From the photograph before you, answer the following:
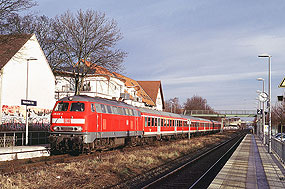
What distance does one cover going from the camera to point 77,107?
58.0ft

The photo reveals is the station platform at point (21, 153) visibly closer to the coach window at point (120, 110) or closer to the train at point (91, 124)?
the train at point (91, 124)

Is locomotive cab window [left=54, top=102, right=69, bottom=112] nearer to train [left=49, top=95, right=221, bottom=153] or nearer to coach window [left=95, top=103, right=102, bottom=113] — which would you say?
train [left=49, top=95, right=221, bottom=153]

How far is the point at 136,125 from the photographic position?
25906mm

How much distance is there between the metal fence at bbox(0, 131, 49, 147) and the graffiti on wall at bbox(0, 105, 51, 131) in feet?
3.30

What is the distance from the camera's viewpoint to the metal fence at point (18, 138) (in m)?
20.2

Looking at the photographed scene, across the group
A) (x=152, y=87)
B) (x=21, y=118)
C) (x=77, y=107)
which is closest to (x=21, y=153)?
(x=77, y=107)

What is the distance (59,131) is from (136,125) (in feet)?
30.8

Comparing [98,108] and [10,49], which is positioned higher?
[10,49]

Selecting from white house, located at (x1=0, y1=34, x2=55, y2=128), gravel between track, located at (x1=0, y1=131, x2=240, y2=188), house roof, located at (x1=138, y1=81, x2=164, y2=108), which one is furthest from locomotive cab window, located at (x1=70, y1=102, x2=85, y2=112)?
house roof, located at (x1=138, y1=81, x2=164, y2=108)

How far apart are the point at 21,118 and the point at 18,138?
3343mm

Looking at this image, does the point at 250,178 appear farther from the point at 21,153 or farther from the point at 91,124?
the point at 21,153

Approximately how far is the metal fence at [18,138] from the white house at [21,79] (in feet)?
6.65

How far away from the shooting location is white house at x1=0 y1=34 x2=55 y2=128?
26.7 metres

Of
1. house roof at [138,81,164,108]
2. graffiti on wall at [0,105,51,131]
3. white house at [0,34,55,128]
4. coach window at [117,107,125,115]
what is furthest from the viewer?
house roof at [138,81,164,108]
